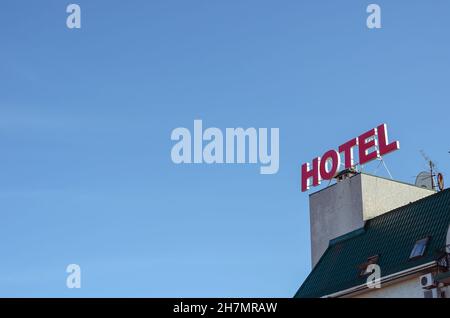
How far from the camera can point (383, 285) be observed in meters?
→ 43.3

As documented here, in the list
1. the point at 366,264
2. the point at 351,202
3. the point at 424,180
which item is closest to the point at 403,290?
the point at 366,264

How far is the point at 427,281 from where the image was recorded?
40219mm

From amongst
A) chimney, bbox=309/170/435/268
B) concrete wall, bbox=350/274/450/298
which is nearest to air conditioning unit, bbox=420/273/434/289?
concrete wall, bbox=350/274/450/298

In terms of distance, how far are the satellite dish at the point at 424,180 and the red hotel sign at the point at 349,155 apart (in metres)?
4.74

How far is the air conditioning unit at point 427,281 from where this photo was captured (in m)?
39.9

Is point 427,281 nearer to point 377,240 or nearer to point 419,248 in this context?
point 419,248

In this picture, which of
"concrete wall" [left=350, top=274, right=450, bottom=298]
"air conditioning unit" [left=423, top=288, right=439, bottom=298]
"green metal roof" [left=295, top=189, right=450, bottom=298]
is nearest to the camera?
"air conditioning unit" [left=423, top=288, right=439, bottom=298]

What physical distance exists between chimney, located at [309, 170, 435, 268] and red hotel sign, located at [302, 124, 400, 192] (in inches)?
42.3

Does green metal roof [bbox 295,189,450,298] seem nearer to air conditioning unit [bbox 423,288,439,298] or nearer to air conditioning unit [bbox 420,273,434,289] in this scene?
air conditioning unit [bbox 420,273,434,289]

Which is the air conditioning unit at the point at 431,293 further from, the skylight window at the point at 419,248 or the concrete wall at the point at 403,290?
the skylight window at the point at 419,248

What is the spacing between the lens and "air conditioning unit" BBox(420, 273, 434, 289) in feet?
131
